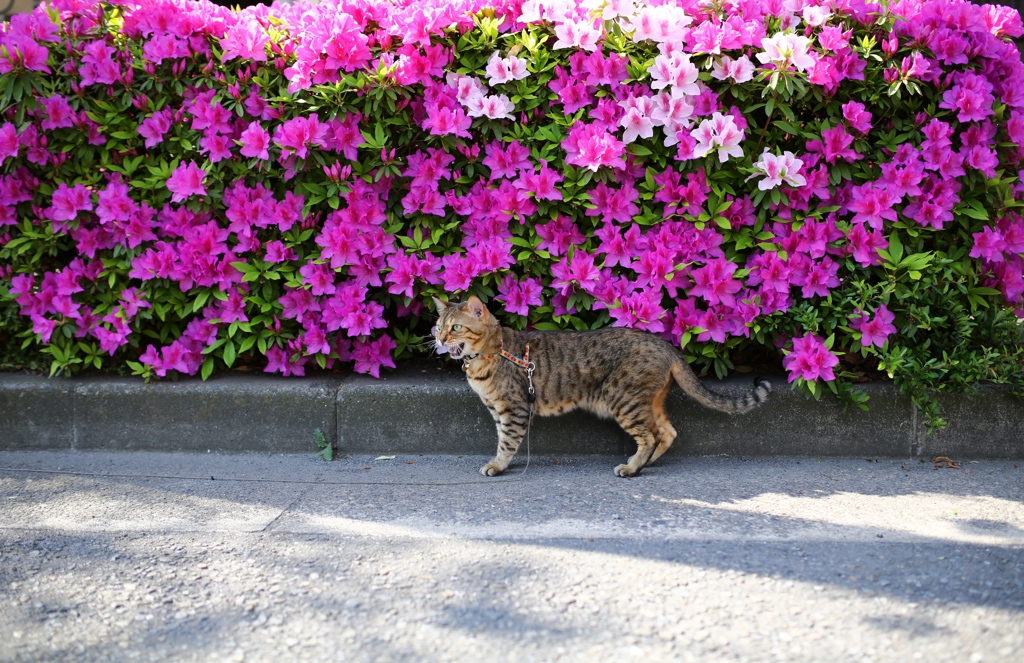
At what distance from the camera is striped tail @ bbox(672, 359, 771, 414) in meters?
4.20

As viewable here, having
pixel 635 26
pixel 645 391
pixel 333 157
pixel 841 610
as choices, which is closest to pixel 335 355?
pixel 333 157

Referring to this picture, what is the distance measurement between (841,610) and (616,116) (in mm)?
2595

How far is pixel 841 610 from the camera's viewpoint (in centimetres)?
272

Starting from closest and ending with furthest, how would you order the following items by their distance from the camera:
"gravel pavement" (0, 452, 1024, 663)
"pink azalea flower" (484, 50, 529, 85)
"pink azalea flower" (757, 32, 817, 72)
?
"gravel pavement" (0, 452, 1024, 663)
"pink azalea flower" (757, 32, 817, 72)
"pink azalea flower" (484, 50, 529, 85)

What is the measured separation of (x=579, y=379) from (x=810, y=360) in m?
1.13

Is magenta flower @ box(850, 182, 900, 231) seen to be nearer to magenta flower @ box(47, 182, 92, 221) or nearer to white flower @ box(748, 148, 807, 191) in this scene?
white flower @ box(748, 148, 807, 191)

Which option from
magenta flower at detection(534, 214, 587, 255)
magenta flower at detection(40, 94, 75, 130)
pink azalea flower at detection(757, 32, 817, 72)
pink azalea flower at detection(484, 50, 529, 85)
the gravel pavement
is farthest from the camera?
magenta flower at detection(40, 94, 75, 130)

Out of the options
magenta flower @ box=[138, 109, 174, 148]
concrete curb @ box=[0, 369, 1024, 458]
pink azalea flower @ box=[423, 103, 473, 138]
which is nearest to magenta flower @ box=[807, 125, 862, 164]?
concrete curb @ box=[0, 369, 1024, 458]

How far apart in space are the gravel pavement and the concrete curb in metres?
0.13

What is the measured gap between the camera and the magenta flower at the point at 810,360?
4.16 m

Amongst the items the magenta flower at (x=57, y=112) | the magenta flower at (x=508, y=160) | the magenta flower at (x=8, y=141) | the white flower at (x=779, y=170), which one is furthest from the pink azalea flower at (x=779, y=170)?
the magenta flower at (x=8, y=141)

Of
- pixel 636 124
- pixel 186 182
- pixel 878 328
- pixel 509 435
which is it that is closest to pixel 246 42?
pixel 186 182

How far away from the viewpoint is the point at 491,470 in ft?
13.8

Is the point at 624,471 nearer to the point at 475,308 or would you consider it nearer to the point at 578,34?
the point at 475,308
